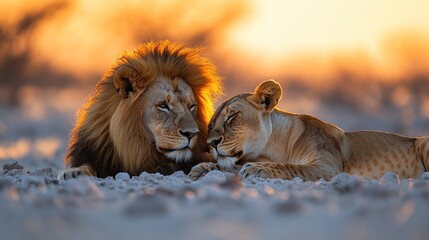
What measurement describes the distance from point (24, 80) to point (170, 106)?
25212 mm

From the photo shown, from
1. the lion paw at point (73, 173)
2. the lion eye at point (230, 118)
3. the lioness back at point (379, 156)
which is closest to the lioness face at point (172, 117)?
the lion eye at point (230, 118)

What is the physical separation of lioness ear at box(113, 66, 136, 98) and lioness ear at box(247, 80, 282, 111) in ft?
3.39

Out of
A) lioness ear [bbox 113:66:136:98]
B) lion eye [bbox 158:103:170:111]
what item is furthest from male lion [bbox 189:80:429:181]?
lioness ear [bbox 113:66:136:98]

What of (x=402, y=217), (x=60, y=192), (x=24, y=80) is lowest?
(x=402, y=217)

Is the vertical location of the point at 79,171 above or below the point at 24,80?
below

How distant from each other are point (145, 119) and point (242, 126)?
29.8 inches

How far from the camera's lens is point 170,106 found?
7027 mm

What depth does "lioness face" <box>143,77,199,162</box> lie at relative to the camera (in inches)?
270

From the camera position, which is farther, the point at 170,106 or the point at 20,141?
the point at 20,141

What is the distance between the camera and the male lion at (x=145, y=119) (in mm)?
6941

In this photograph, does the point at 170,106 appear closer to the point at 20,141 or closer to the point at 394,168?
the point at 394,168

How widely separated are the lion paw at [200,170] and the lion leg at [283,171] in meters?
0.24

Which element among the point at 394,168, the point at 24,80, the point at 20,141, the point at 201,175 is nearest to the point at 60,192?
the point at 201,175

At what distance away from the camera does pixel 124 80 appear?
7.14m
